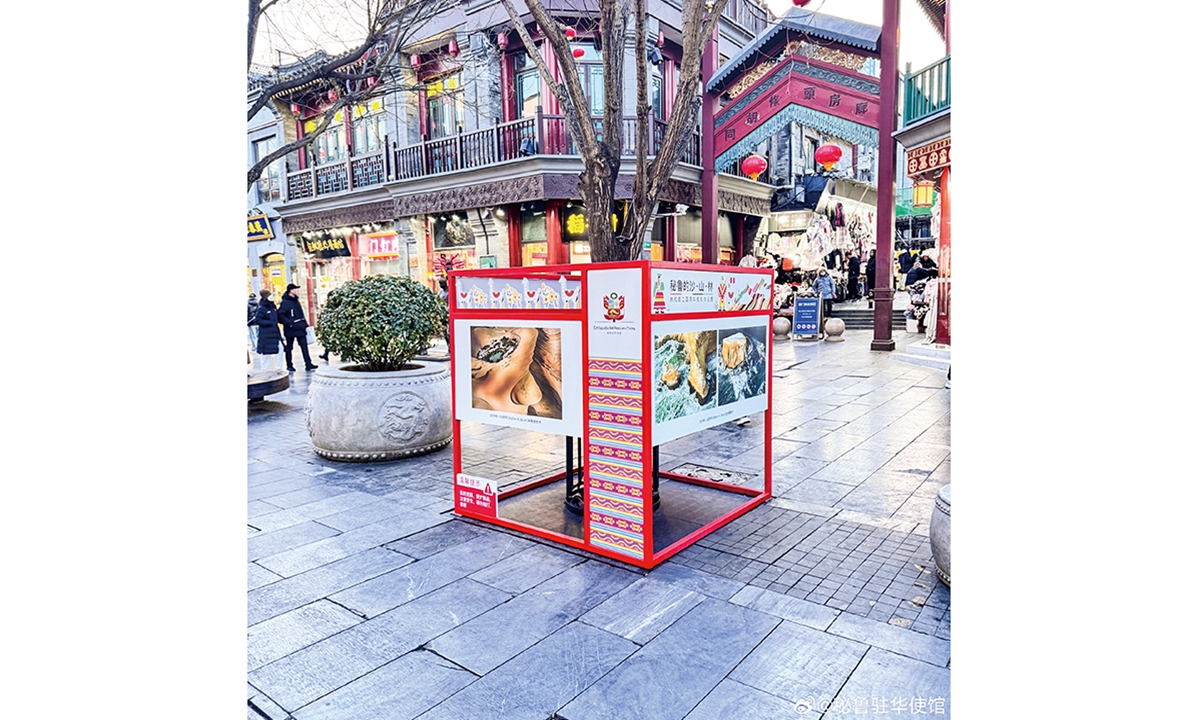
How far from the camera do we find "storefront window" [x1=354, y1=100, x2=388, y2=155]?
19.5 m

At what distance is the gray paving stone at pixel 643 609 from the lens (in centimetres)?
290

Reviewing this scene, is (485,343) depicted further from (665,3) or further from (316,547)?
(665,3)

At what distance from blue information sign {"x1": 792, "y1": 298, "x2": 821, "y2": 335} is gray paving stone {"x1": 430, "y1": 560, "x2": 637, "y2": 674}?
14.6 meters

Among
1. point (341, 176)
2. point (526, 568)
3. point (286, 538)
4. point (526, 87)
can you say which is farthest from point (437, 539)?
point (341, 176)

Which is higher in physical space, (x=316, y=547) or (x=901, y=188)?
(x=901, y=188)

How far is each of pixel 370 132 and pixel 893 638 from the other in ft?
68.6

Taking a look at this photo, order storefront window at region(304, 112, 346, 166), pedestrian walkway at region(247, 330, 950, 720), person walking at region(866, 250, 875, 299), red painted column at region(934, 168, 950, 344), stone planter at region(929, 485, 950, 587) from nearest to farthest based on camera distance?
pedestrian walkway at region(247, 330, 950, 720), stone planter at region(929, 485, 950, 587), red painted column at region(934, 168, 950, 344), storefront window at region(304, 112, 346, 166), person walking at region(866, 250, 875, 299)

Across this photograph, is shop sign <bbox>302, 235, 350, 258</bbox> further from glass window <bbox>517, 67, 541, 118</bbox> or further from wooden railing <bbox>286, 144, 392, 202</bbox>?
glass window <bbox>517, 67, 541, 118</bbox>

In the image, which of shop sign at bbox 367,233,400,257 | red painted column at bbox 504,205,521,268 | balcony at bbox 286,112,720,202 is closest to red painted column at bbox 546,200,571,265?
red painted column at bbox 504,205,521,268

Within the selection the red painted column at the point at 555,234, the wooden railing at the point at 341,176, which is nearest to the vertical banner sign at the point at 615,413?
the red painted column at the point at 555,234

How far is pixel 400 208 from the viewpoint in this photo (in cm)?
1903

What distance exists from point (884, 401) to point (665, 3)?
1305 centimetres

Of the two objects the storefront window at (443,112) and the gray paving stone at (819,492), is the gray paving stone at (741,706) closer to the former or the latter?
the gray paving stone at (819,492)
